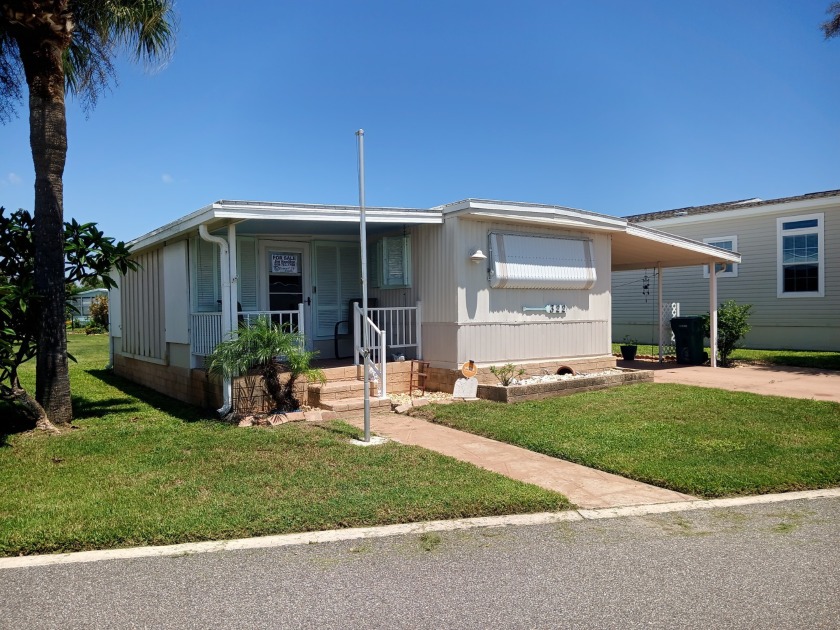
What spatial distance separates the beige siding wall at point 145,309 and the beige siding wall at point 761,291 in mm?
15235

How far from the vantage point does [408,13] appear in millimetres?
12352

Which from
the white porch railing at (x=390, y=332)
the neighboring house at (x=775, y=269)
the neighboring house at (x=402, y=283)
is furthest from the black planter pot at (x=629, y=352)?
the white porch railing at (x=390, y=332)

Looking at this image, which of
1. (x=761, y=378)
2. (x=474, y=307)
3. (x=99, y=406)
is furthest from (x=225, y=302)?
(x=761, y=378)

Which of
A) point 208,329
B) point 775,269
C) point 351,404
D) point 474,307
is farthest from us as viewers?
point 775,269

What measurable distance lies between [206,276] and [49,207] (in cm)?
278

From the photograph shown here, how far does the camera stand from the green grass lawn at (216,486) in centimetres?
429

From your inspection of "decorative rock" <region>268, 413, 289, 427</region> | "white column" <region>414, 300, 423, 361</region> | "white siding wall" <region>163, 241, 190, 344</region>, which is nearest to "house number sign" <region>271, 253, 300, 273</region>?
"white siding wall" <region>163, 241, 190, 344</region>

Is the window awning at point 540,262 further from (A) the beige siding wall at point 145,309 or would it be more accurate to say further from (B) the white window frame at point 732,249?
(B) the white window frame at point 732,249

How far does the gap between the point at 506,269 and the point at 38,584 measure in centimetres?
788

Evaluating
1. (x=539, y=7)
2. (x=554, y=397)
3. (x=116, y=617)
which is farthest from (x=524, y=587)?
(x=539, y=7)

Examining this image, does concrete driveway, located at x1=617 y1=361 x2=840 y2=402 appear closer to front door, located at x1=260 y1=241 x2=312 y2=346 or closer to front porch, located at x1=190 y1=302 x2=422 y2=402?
front porch, located at x1=190 y1=302 x2=422 y2=402

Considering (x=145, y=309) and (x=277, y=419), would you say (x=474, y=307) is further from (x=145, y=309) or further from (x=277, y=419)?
(x=145, y=309)

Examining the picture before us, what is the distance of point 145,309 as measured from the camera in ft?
39.7

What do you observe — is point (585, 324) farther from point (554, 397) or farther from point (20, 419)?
point (20, 419)
